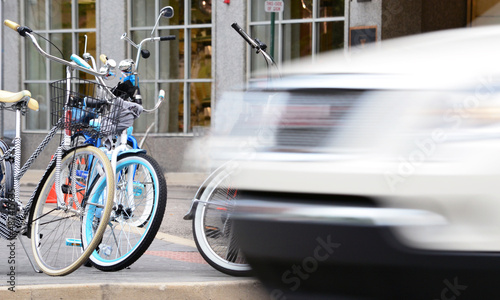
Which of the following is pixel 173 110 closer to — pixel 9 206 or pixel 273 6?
pixel 273 6

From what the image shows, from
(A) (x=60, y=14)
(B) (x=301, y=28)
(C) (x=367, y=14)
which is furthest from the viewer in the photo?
(A) (x=60, y=14)

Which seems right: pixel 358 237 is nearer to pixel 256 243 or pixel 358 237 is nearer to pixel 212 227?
pixel 256 243

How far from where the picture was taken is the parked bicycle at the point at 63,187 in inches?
182

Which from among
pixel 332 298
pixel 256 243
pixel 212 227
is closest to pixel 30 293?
pixel 212 227

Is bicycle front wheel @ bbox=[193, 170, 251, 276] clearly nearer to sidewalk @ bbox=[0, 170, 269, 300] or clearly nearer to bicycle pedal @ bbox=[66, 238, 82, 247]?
sidewalk @ bbox=[0, 170, 269, 300]

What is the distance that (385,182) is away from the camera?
280 centimetres

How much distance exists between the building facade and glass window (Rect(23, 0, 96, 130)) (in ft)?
0.07

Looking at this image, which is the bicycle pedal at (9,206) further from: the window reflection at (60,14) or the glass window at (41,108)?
the glass window at (41,108)

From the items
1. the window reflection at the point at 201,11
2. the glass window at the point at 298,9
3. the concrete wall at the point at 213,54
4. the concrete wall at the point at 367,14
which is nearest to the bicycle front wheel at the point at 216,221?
the concrete wall at the point at 213,54

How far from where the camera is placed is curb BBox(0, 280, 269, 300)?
13.2ft

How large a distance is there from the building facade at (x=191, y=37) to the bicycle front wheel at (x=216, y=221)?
10136 millimetres

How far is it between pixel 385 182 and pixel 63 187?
247 centimetres

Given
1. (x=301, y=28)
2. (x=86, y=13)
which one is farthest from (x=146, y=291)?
(x=86, y=13)

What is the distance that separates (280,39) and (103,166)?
37.5 ft
